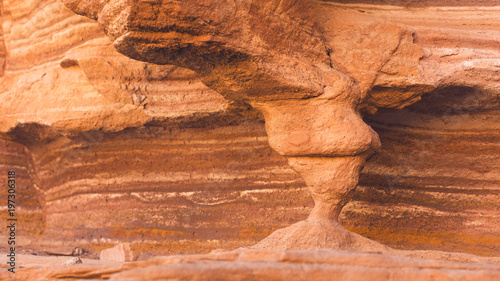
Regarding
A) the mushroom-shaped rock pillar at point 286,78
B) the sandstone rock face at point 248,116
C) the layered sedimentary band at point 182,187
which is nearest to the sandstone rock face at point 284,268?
the mushroom-shaped rock pillar at point 286,78

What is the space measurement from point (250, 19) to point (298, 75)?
335mm

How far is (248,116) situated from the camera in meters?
2.73

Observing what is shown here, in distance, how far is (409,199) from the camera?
2.98 m

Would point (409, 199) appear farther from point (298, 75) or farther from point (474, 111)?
point (298, 75)

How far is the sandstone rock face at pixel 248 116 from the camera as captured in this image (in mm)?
2176

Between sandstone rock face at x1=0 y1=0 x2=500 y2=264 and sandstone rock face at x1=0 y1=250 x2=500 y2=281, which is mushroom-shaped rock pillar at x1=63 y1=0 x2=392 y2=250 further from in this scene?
sandstone rock face at x1=0 y1=250 x2=500 y2=281

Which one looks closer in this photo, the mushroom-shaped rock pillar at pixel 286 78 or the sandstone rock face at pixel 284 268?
the sandstone rock face at pixel 284 268

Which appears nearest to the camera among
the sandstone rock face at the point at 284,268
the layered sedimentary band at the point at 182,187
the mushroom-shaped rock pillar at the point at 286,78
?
the sandstone rock face at the point at 284,268

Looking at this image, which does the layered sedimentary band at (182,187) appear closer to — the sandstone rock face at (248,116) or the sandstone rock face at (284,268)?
the sandstone rock face at (248,116)

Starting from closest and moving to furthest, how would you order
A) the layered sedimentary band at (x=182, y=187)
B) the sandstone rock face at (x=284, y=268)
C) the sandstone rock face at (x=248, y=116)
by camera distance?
the sandstone rock face at (x=284, y=268) → the sandstone rock face at (x=248, y=116) → the layered sedimentary band at (x=182, y=187)

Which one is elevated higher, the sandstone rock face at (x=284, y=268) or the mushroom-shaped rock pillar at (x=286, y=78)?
the mushroom-shaped rock pillar at (x=286, y=78)

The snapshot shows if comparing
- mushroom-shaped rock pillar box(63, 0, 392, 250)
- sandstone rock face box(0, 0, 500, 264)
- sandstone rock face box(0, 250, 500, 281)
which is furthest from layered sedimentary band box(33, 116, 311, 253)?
sandstone rock face box(0, 250, 500, 281)

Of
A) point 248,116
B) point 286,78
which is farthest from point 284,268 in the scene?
point 248,116

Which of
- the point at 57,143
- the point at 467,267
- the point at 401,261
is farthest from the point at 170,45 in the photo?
the point at 57,143
